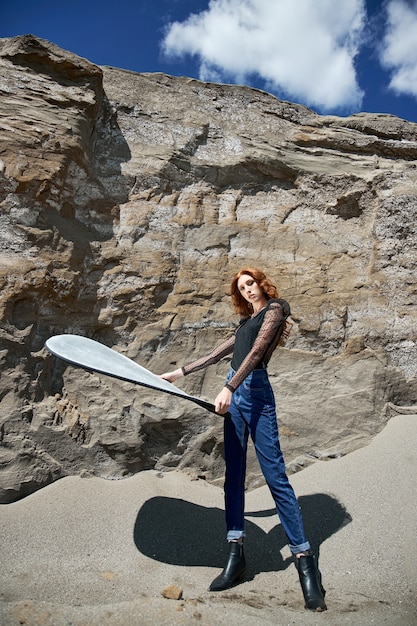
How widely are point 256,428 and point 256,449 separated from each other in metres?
0.13

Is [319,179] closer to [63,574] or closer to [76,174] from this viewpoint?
[76,174]

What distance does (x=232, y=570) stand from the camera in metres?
2.71

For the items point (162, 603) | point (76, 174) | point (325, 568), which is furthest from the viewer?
point (76, 174)

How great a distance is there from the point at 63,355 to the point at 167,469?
1.60m

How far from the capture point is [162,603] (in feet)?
8.05

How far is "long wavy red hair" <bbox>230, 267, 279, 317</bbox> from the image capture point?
3.14 m

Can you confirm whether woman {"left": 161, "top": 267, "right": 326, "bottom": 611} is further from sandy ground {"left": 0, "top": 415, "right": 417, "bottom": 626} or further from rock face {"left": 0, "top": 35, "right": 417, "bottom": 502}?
rock face {"left": 0, "top": 35, "right": 417, "bottom": 502}

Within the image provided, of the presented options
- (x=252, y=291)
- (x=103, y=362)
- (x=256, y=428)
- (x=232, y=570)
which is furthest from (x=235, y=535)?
(x=252, y=291)

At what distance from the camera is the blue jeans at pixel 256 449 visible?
2.75 metres

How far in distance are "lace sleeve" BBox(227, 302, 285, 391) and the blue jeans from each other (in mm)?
126

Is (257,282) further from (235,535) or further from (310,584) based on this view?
(310,584)

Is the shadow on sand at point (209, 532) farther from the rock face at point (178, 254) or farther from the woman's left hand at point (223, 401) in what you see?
the woman's left hand at point (223, 401)

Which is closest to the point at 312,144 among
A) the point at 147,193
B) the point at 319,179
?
the point at 319,179

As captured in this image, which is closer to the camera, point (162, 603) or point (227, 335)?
point (162, 603)
